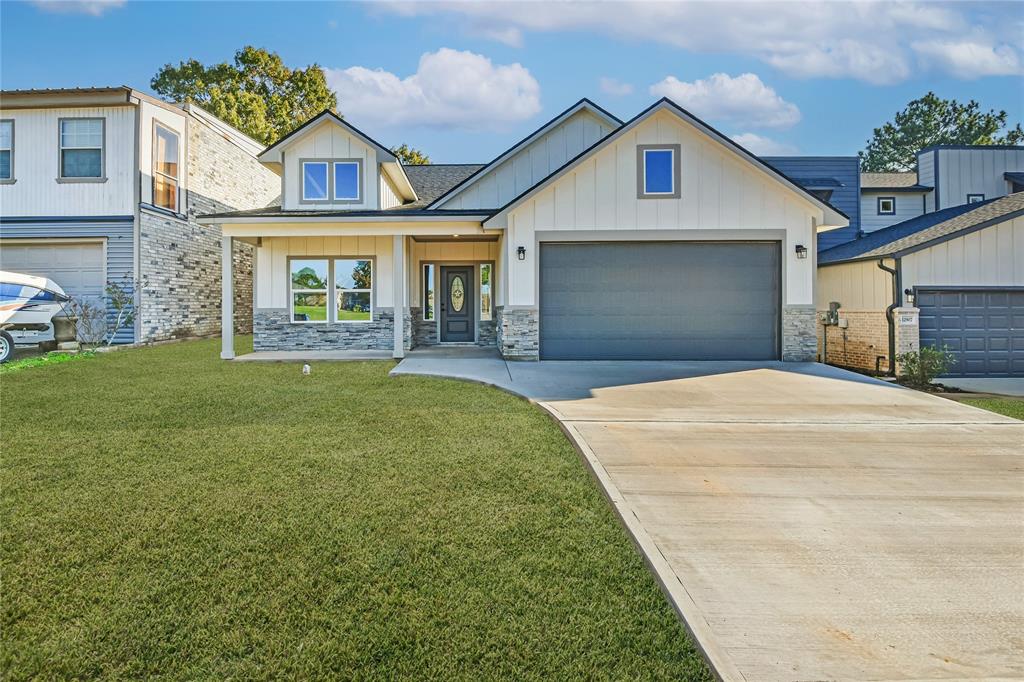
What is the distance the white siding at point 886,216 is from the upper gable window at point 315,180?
19.6 m

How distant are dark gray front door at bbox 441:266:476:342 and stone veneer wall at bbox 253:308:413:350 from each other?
5.75ft

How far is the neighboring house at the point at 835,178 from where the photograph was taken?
61.9 feet

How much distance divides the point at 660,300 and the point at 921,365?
464cm

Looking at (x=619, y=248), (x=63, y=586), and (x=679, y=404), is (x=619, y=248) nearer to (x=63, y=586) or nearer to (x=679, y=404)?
(x=679, y=404)

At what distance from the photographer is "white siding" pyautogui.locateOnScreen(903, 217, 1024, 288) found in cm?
1079

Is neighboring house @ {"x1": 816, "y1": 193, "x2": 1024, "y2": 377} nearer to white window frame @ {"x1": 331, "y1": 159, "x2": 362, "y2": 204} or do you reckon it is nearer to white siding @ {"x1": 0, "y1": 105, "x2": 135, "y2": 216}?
white window frame @ {"x1": 331, "y1": 159, "x2": 362, "y2": 204}

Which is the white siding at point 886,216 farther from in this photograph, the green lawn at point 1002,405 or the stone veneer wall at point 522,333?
the stone veneer wall at point 522,333

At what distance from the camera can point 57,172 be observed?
1393 cm

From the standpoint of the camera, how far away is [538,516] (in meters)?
3.74

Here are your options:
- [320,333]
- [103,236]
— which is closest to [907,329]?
[320,333]

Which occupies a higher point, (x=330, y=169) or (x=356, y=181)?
(x=330, y=169)

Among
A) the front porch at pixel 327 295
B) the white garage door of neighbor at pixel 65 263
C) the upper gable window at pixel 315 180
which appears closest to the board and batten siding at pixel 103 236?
the white garage door of neighbor at pixel 65 263

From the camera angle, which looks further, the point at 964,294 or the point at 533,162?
the point at 533,162

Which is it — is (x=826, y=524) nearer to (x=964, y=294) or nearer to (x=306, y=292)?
(x=964, y=294)
